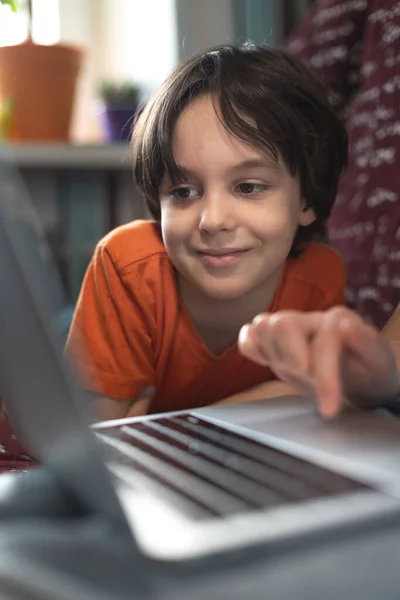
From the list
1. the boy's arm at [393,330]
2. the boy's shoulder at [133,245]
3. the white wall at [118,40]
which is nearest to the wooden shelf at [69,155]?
the white wall at [118,40]

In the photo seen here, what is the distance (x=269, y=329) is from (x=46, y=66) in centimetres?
154

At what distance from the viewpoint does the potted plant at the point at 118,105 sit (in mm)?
2018

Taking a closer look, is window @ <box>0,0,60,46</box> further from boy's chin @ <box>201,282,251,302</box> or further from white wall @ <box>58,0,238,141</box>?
boy's chin @ <box>201,282,251,302</box>

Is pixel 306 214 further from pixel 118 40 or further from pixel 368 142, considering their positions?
pixel 118 40

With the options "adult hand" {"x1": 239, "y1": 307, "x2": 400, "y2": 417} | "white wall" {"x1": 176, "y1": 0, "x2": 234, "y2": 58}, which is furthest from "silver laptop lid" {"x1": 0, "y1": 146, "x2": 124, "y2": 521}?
"white wall" {"x1": 176, "y1": 0, "x2": 234, "y2": 58}

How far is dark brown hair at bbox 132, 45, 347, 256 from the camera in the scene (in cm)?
87

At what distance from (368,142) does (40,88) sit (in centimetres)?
109

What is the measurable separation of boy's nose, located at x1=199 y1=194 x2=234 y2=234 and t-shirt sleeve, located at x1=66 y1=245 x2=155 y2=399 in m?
0.17

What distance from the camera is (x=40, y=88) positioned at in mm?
1879

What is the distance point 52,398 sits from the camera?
362mm

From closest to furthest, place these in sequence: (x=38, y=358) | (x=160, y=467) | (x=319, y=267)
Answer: (x=38, y=358) < (x=160, y=467) < (x=319, y=267)

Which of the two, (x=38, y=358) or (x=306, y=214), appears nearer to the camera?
(x=38, y=358)

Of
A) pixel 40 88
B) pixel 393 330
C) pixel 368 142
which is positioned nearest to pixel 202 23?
pixel 40 88

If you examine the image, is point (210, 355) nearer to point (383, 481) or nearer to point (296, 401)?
point (296, 401)
